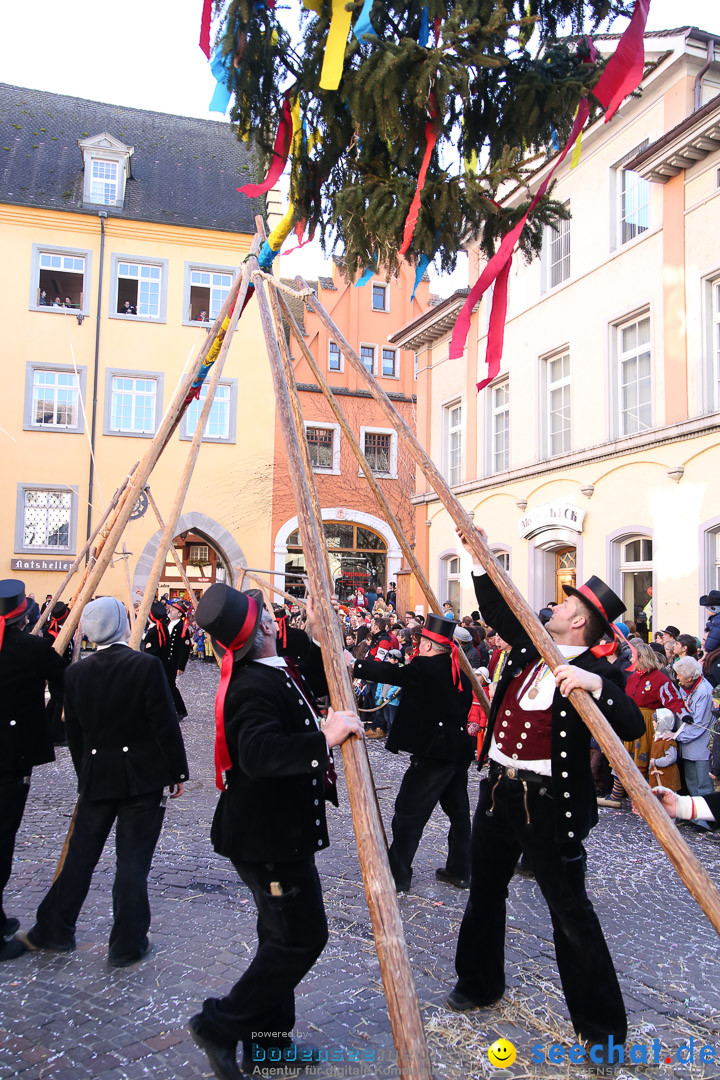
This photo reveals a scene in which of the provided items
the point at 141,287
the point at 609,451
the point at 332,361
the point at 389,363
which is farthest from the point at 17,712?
the point at 389,363

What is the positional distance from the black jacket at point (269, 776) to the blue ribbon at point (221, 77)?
4348 mm

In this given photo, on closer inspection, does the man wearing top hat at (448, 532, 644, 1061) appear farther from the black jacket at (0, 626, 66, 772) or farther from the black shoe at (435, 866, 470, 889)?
the black jacket at (0, 626, 66, 772)


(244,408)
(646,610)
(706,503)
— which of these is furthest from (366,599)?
(706,503)

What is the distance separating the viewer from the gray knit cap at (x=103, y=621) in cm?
458

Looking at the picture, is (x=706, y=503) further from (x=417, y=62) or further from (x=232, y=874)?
(x=232, y=874)

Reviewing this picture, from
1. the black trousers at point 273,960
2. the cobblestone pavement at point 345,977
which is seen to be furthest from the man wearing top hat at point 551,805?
the black trousers at point 273,960

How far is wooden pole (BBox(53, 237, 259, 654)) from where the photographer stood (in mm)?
5250

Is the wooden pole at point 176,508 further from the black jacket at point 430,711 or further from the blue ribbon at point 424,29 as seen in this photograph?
the blue ribbon at point 424,29

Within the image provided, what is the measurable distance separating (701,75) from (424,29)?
937 centimetres

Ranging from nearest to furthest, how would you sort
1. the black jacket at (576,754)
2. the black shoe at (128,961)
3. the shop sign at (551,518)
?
1. the black jacket at (576,754)
2. the black shoe at (128,961)
3. the shop sign at (551,518)

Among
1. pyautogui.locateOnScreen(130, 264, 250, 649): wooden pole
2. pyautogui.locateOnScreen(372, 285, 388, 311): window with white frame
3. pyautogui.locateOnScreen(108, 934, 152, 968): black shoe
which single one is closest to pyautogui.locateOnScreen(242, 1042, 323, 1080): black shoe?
pyautogui.locateOnScreen(108, 934, 152, 968): black shoe

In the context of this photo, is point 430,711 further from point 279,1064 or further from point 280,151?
point 280,151

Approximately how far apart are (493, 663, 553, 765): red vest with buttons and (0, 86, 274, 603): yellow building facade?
2070 centimetres

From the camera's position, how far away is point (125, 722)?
14.7 feet
